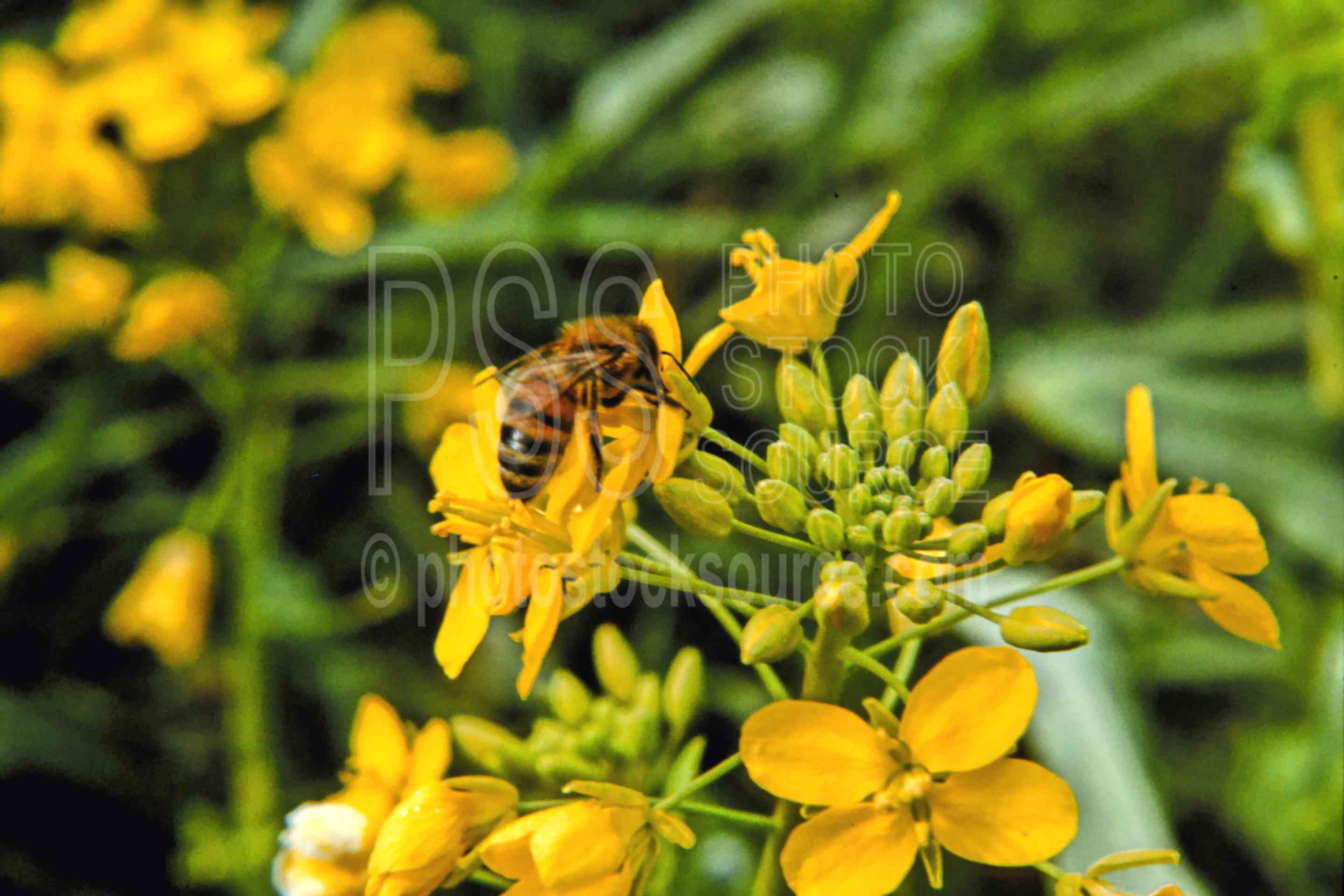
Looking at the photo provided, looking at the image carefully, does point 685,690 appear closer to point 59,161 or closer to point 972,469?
point 972,469

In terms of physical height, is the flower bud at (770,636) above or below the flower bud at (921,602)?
below

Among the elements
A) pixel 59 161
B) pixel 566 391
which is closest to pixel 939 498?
pixel 566 391

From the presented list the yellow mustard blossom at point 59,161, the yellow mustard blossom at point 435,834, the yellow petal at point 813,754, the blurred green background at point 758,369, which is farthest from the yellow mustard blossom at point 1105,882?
the yellow mustard blossom at point 59,161

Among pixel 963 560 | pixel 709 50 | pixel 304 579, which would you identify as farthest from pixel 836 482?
pixel 709 50

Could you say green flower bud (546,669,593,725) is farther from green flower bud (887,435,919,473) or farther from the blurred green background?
the blurred green background

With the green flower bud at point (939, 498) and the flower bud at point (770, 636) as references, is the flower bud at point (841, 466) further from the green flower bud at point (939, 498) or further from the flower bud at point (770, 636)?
the flower bud at point (770, 636)

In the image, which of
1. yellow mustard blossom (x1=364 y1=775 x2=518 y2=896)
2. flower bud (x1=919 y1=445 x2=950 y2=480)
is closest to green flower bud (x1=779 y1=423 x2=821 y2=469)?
flower bud (x1=919 y1=445 x2=950 y2=480)

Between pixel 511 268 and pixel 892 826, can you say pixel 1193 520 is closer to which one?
pixel 892 826
